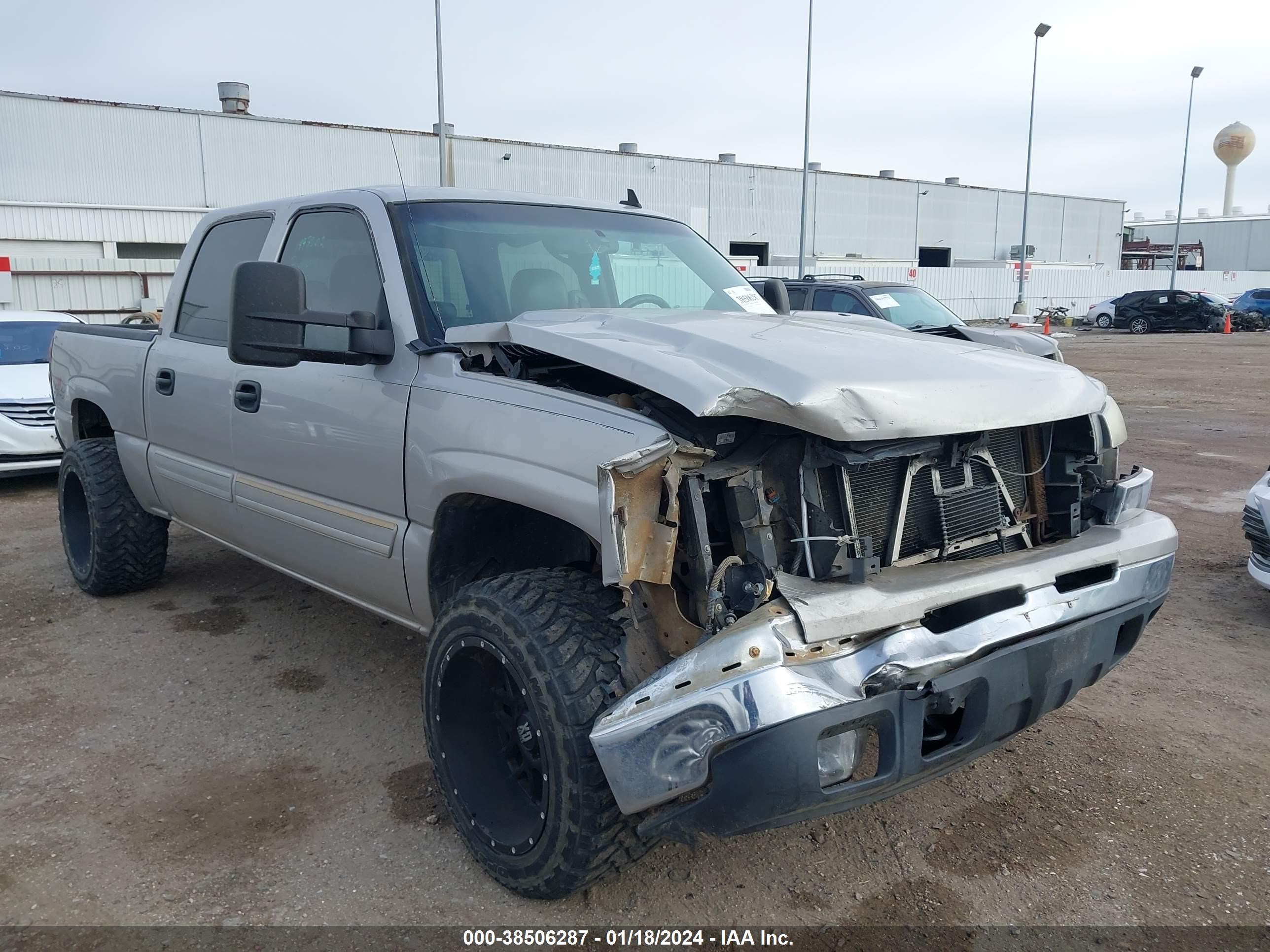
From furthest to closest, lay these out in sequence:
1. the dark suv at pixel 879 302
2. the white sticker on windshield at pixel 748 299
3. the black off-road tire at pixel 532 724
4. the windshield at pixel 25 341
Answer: the dark suv at pixel 879 302 → the windshield at pixel 25 341 → the white sticker on windshield at pixel 748 299 → the black off-road tire at pixel 532 724

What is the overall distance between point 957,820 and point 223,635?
3.38 meters

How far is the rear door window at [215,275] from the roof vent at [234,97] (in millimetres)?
28334

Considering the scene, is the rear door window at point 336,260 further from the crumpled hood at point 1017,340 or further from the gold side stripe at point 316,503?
the crumpled hood at point 1017,340

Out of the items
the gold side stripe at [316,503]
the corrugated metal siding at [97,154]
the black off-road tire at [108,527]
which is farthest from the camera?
the corrugated metal siding at [97,154]

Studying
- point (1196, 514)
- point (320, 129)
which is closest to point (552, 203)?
point (1196, 514)

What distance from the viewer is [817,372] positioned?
2.39m

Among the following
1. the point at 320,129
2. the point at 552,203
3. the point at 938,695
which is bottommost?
the point at 938,695

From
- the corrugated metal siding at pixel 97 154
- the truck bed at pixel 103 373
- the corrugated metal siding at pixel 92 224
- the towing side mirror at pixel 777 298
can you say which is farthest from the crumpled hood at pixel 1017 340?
the corrugated metal siding at pixel 97 154

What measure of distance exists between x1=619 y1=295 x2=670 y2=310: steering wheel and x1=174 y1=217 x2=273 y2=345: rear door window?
1.51 m

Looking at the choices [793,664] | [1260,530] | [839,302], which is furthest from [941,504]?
[839,302]

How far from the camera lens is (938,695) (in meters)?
2.23

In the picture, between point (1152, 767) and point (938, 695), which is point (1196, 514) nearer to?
point (1152, 767)

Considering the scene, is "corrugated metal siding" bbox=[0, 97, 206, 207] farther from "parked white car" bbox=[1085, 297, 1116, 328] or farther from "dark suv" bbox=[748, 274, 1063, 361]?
"parked white car" bbox=[1085, 297, 1116, 328]

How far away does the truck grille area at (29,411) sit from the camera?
8.00 metres
